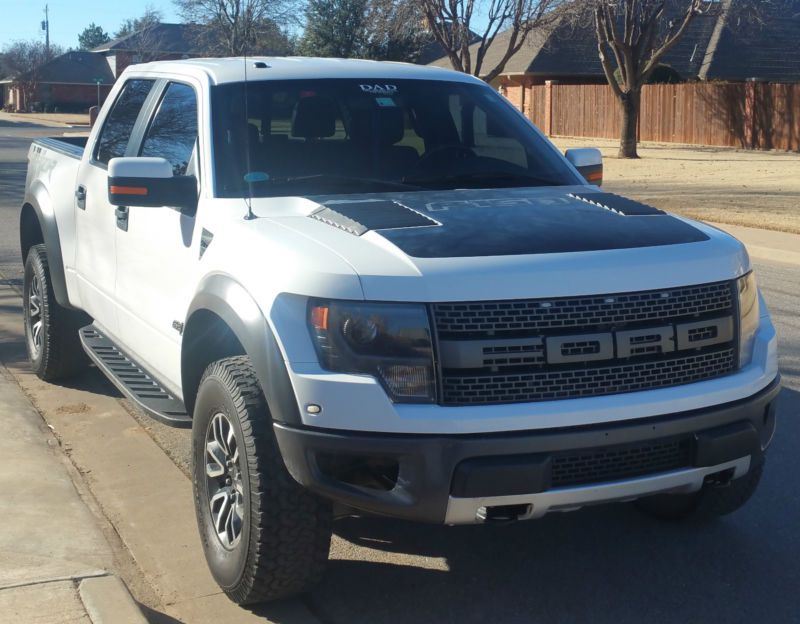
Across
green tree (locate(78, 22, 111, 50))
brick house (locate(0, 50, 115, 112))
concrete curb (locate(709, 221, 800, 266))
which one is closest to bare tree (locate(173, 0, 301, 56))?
brick house (locate(0, 50, 115, 112))

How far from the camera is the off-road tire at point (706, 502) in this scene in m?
4.42

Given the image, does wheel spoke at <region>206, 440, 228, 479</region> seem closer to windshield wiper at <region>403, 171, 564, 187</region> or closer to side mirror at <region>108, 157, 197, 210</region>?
side mirror at <region>108, 157, 197, 210</region>

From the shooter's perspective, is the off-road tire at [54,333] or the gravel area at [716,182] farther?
the gravel area at [716,182]

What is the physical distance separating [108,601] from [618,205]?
8.05ft

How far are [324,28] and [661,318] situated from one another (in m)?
53.7

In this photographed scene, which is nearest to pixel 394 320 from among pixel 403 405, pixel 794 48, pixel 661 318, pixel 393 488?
pixel 403 405

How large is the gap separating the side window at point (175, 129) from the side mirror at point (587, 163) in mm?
1844

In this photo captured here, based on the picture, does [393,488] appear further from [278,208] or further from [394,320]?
[278,208]

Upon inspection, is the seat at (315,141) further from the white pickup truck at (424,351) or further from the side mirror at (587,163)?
the side mirror at (587,163)

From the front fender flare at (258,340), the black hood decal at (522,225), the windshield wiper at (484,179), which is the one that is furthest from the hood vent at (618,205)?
A: the front fender flare at (258,340)

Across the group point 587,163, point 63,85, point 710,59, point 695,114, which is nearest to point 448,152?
point 587,163

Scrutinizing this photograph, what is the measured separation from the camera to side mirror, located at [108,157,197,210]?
455 centimetres

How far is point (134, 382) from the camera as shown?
5246mm

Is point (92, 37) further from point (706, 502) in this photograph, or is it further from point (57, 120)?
point (706, 502)
